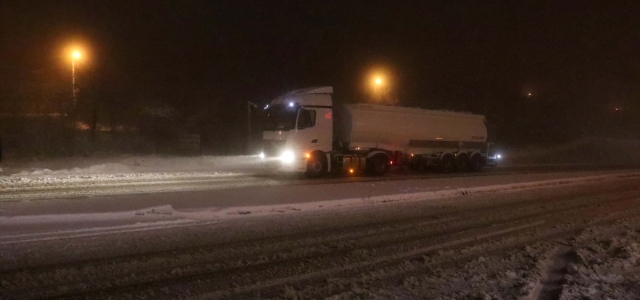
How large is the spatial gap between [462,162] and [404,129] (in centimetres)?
569

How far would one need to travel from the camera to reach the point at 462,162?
30.0m

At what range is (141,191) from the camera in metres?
16.5

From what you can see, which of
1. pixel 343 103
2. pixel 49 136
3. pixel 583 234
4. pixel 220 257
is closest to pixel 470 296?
pixel 220 257

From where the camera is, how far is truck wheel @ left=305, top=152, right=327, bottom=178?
2312 centimetres

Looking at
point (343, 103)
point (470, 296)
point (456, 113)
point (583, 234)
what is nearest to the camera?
point (470, 296)

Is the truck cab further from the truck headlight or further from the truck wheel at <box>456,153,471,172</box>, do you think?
the truck wheel at <box>456,153,471,172</box>

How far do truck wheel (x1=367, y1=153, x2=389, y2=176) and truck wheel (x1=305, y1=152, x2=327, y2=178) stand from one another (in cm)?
234

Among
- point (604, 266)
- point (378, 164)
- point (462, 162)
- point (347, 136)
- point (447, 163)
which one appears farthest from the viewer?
point (462, 162)

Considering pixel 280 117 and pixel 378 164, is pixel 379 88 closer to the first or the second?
pixel 378 164

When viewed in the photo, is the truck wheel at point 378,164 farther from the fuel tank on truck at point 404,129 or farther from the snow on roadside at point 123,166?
the snow on roadside at point 123,166

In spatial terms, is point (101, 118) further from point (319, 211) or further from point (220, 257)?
point (220, 257)

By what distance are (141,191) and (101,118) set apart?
29.4 m

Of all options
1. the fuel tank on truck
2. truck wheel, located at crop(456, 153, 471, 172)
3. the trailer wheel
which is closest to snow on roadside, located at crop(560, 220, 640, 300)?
the fuel tank on truck

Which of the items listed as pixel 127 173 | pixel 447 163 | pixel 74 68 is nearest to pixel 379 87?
pixel 447 163
